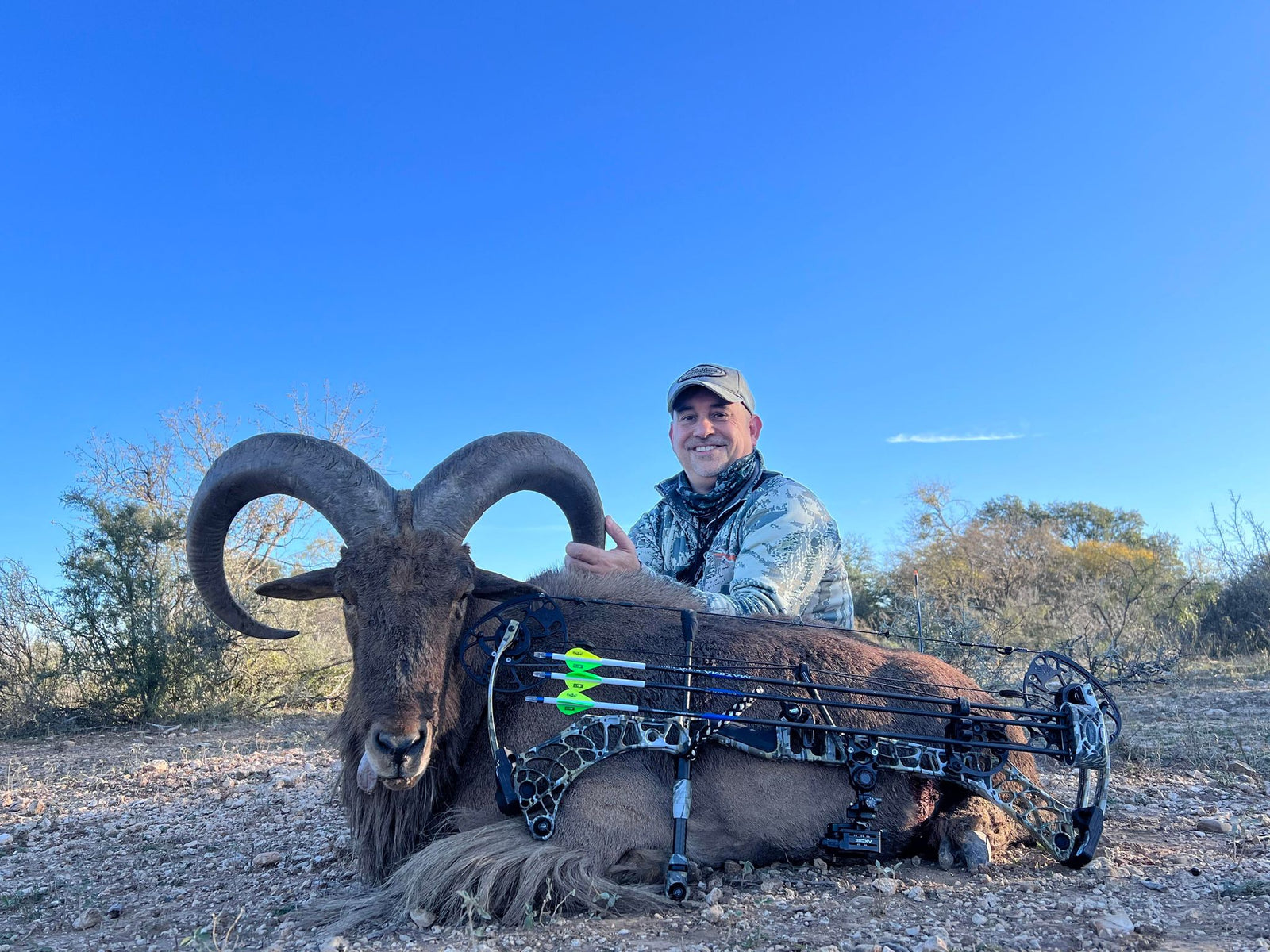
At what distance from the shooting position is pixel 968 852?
4.30m

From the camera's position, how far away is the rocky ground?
11.1 ft

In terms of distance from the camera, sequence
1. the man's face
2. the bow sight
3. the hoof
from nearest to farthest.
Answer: the bow sight
the hoof
the man's face


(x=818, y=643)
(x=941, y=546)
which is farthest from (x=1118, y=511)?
(x=818, y=643)

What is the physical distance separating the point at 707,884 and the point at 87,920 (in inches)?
121

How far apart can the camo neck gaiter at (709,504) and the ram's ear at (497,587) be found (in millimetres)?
2186

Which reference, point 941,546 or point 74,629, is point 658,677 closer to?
point 74,629

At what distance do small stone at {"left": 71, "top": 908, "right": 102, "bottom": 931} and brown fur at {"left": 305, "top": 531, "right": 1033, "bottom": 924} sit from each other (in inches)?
50.8

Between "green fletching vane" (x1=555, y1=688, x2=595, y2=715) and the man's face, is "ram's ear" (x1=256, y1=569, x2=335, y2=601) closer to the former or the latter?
"green fletching vane" (x1=555, y1=688, x2=595, y2=715)

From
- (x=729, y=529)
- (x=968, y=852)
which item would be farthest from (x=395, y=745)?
(x=729, y=529)

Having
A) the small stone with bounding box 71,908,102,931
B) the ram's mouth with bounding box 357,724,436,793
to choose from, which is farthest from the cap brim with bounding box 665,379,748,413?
the small stone with bounding box 71,908,102,931

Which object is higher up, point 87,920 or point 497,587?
point 497,587

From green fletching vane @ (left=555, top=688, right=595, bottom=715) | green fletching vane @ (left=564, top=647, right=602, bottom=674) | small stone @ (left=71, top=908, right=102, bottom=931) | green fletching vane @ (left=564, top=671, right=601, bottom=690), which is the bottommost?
small stone @ (left=71, top=908, right=102, bottom=931)

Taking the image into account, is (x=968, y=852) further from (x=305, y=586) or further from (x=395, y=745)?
(x=305, y=586)

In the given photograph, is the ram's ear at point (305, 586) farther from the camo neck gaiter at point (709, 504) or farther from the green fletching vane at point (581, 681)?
the camo neck gaiter at point (709, 504)
